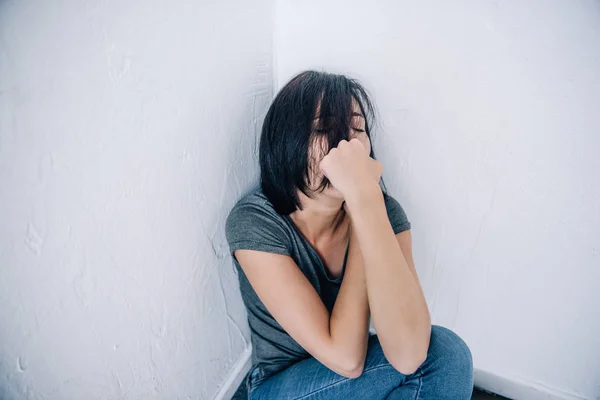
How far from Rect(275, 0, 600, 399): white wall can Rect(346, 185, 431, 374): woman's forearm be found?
28 cm

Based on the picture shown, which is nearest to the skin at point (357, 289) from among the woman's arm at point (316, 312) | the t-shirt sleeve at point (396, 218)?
the woman's arm at point (316, 312)

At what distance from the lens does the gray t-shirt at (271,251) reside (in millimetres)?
658

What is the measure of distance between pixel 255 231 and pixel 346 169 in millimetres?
209

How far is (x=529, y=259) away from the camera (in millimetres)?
810

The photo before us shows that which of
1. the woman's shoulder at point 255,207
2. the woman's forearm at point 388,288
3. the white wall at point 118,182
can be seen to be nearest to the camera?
the white wall at point 118,182

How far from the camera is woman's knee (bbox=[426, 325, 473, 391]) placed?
2.17ft

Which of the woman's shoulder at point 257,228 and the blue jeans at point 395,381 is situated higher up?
the woman's shoulder at point 257,228

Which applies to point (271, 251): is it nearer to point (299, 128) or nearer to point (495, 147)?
point (299, 128)

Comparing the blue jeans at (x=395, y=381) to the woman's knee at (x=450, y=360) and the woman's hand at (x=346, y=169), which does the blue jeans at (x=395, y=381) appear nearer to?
the woman's knee at (x=450, y=360)

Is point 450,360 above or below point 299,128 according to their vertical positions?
below

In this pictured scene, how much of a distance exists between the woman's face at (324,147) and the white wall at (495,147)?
15cm

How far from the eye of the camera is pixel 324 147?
63 cm

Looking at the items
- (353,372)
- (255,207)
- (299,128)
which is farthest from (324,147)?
(353,372)

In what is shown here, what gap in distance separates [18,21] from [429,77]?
2.19 ft
